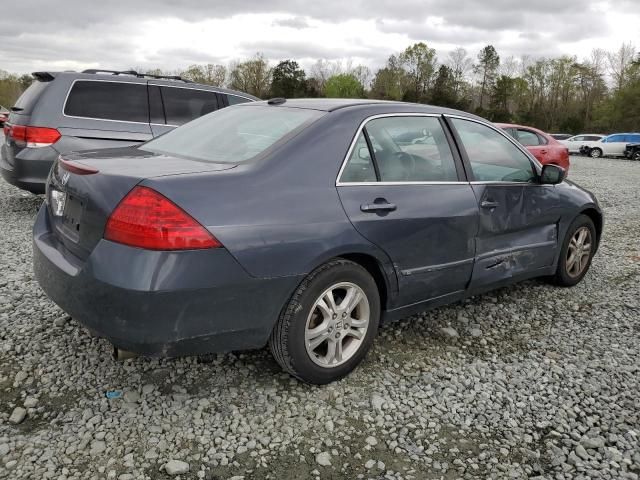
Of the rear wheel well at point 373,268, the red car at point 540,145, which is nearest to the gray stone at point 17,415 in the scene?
the rear wheel well at point 373,268

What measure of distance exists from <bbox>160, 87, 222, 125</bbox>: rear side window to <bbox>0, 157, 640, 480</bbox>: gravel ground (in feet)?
12.7

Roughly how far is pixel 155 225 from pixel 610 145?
1351 inches

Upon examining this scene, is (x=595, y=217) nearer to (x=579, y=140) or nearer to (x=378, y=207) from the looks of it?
(x=378, y=207)

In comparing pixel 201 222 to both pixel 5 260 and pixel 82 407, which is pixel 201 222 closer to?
pixel 82 407

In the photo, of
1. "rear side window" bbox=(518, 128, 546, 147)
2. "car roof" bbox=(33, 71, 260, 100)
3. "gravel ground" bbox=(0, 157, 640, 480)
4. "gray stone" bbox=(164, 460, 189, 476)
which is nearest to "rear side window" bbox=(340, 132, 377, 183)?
"gravel ground" bbox=(0, 157, 640, 480)

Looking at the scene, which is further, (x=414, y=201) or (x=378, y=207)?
(x=414, y=201)

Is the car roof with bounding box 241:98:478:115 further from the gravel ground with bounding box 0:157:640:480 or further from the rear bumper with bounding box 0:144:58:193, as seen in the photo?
the rear bumper with bounding box 0:144:58:193

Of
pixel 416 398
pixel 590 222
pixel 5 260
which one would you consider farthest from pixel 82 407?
pixel 590 222

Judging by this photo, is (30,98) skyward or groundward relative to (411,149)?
skyward

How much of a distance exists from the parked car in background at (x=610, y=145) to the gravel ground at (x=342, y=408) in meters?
31.3

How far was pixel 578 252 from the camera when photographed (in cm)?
485

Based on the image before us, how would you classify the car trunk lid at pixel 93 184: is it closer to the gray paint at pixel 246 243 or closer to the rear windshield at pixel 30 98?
the gray paint at pixel 246 243

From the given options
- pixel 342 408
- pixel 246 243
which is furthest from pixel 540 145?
pixel 246 243

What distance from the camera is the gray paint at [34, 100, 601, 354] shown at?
2.39 meters
